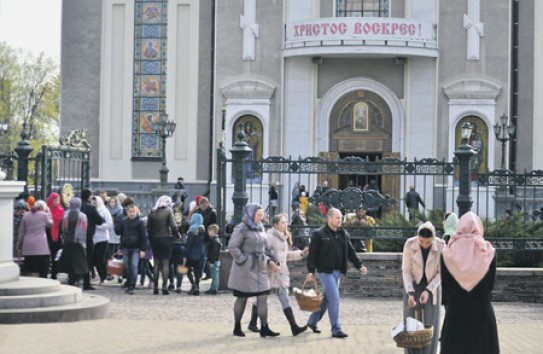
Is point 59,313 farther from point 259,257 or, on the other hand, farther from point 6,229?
point 259,257

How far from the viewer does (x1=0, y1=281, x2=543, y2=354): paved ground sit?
50.0 ft

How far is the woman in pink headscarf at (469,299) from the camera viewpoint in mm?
11875

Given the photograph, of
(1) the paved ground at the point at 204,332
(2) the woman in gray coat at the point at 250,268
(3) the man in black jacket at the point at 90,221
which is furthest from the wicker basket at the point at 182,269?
(2) the woman in gray coat at the point at 250,268

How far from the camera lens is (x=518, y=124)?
42094 mm

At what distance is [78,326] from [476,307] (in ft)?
22.8

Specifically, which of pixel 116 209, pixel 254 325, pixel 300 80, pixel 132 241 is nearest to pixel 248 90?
pixel 300 80

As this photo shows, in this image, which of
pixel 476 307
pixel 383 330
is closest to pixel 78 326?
Result: pixel 383 330

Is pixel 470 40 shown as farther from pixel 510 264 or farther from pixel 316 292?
pixel 316 292

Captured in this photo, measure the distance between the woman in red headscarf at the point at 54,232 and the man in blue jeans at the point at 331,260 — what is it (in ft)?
25.4

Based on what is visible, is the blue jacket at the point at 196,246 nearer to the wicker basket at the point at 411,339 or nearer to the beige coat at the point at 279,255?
the beige coat at the point at 279,255

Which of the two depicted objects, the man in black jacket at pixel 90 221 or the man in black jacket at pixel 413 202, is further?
the man in black jacket at pixel 413 202

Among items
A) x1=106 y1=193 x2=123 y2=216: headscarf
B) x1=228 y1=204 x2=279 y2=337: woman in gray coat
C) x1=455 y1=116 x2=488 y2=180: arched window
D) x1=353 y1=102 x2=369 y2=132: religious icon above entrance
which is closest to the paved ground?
x1=228 y1=204 x2=279 y2=337: woman in gray coat

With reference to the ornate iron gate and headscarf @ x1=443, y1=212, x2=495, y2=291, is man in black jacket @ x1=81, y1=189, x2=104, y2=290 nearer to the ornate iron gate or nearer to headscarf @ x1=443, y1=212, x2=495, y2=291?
the ornate iron gate

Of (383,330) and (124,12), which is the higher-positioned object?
(124,12)
